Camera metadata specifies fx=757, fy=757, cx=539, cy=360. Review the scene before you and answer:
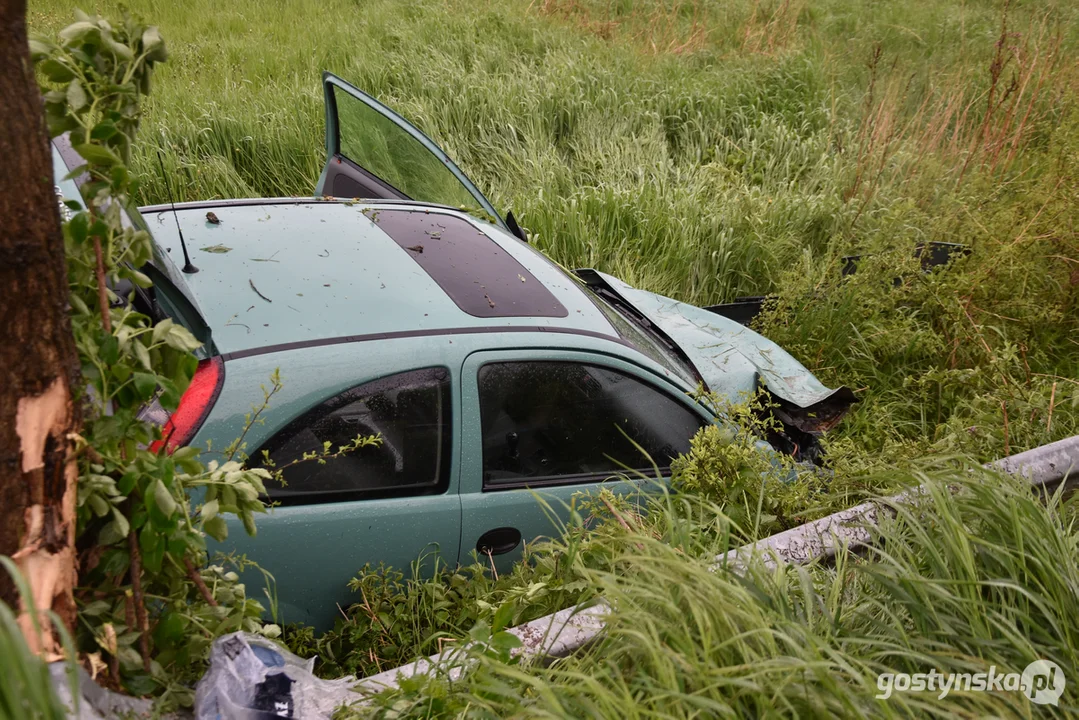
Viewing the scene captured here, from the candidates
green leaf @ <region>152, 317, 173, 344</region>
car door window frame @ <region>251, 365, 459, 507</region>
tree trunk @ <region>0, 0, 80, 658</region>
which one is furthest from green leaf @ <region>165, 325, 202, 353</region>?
car door window frame @ <region>251, 365, 459, 507</region>

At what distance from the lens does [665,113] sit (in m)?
7.52

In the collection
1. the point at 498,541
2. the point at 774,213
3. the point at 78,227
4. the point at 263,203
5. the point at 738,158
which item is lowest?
the point at 498,541

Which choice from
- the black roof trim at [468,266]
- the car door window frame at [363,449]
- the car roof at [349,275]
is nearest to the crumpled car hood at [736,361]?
the car roof at [349,275]

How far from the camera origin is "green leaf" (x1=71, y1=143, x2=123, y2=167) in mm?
1423

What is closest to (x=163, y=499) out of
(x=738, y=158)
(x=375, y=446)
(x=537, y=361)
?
(x=375, y=446)

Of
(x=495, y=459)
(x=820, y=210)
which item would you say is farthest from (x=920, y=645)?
(x=820, y=210)

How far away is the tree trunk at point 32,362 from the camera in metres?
1.26

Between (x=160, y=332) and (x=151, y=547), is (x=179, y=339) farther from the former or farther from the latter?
(x=151, y=547)

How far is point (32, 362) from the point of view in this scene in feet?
4.46

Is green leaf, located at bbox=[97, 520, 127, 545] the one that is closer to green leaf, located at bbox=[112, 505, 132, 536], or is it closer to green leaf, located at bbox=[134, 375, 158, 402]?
green leaf, located at bbox=[112, 505, 132, 536]

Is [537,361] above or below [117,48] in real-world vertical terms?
below

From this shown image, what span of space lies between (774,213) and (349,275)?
4276 millimetres

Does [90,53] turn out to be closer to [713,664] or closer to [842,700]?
[713,664]

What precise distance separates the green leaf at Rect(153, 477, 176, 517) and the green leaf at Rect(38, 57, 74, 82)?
806mm
